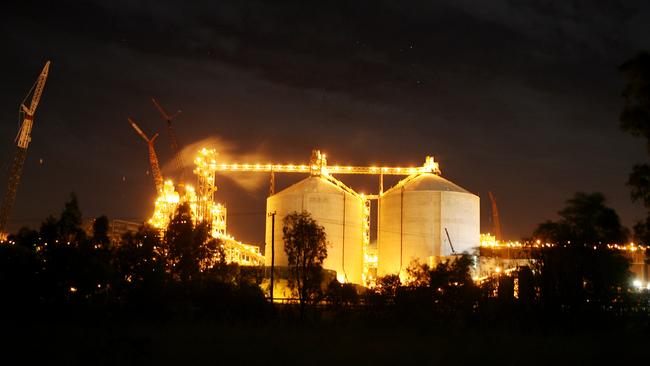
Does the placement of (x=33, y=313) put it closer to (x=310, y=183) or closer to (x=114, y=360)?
(x=114, y=360)

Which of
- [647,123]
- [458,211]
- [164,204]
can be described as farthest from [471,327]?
[164,204]

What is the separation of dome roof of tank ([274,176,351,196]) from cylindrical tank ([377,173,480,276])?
7208 mm

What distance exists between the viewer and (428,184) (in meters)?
85.9

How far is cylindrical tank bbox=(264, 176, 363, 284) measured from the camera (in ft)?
269

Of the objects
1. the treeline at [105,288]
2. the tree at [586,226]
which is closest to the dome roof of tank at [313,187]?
the tree at [586,226]

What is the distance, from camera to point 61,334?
27.5 m

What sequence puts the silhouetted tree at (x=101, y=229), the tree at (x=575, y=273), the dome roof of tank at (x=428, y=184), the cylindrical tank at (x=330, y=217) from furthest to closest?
1. the dome roof of tank at (x=428, y=184)
2. the cylindrical tank at (x=330, y=217)
3. the silhouetted tree at (x=101, y=229)
4. the tree at (x=575, y=273)

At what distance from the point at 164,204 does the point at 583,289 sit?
226ft

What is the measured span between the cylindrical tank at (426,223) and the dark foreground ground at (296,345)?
50.5 m

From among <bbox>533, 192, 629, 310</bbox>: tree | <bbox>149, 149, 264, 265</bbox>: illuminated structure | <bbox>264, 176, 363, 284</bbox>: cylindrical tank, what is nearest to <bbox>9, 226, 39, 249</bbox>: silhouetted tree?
<bbox>533, 192, 629, 310</bbox>: tree

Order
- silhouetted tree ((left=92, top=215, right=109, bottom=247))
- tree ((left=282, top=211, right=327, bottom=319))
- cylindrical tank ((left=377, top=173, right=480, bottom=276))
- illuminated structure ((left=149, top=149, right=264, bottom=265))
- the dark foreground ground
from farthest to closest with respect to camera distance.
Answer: illuminated structure ((left=149, top=149, right=264, bottom=265)), cylindrical tank ((left=377, top=173, right=480, bottom=276)), silhouetted tree ((left=92, top=215, right=109, bottom=247)), tree ((left=282, top=211, right=327, bottom=319)), the dark foreground ground

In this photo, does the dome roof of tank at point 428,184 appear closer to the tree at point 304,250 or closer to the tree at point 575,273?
the tree at point 304,250

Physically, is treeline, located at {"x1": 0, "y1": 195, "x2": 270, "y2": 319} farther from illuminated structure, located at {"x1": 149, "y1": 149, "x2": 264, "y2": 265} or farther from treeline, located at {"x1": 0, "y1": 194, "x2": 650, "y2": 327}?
illuminated structure, located at {"x1": 149, "y1": 149, "x2": 264, "y2": 265}

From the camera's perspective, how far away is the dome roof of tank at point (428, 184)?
85.3 metres
